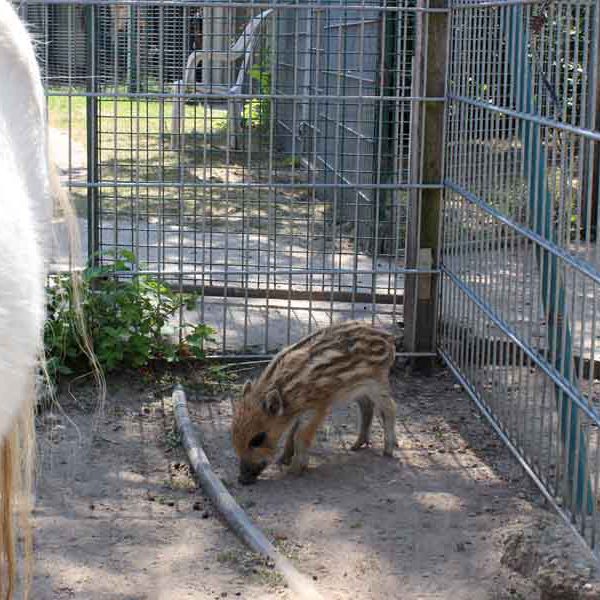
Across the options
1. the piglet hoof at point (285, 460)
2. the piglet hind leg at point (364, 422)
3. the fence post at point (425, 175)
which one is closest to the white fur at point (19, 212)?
the piglet hoof at point (285, 460)

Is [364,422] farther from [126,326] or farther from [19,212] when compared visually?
[19,212]

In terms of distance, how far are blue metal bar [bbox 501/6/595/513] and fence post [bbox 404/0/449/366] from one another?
1.33 meters

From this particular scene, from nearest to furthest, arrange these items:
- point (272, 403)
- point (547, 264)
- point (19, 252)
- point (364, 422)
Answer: point (19, 252) → point (547, 264) → point (272, 403) → point (364, 422)

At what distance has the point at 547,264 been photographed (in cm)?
418

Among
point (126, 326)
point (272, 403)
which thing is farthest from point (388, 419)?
point (126, 326)

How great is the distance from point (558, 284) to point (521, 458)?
101 centimetres

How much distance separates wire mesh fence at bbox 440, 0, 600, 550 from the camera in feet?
12.5

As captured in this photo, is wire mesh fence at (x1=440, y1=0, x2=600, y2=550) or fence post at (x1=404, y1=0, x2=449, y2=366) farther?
fence post at (x1=404, y1=0, x2=449, y2=366)

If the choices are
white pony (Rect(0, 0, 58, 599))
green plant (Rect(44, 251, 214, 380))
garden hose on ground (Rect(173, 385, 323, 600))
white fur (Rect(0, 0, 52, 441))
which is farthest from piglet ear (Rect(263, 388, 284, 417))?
white fur (Rect(0, 0, 52, 441))

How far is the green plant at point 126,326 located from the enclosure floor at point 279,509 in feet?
0.67

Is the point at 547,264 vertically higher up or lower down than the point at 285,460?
higher up

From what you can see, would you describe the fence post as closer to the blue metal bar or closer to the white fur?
the blue metal bar

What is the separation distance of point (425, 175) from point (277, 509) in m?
2.36

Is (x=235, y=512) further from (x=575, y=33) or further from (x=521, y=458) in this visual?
(x=575, y=33)
